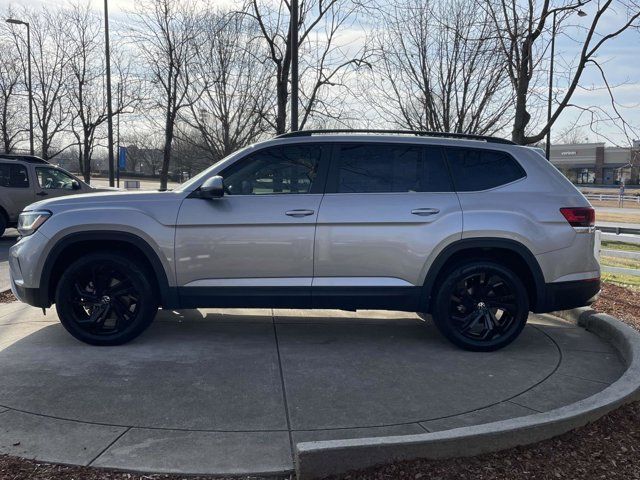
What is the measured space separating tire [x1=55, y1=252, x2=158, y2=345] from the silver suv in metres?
0.01

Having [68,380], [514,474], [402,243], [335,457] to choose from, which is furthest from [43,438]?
[402,243]

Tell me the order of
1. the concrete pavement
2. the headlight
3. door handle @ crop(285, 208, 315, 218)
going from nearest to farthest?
the concrete pavement < door handle @ crop(285, 208, 315, 218) < the headlight

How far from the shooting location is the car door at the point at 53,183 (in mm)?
13516

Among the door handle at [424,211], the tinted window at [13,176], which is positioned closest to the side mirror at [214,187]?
the door handle at [424,211]

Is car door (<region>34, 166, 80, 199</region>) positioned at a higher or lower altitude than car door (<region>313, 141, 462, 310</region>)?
higher

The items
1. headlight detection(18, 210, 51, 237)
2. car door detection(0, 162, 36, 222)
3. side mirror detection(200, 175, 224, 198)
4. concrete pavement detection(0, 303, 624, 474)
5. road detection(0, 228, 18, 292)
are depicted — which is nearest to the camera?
concrete pavement detection(0, 303, 624, 474)

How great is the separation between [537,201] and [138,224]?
347cm

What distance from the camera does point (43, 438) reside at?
3.22 metres

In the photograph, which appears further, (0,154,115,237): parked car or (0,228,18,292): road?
(0,154,115,237): parked car

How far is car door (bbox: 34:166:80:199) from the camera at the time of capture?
13.5 m

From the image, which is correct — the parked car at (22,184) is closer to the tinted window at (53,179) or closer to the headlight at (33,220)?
the tinted window at (53,179)

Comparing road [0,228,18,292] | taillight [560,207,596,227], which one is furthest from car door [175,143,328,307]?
road [0,228,18,292]

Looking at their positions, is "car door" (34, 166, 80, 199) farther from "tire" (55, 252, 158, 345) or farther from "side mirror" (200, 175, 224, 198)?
"side mirror" (200, 175, 224, 198)

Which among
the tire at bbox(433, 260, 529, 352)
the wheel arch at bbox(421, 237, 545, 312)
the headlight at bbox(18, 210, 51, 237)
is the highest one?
the headlight at bbox(18, 210, 51, 237)
